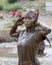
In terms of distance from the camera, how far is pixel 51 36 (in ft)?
27.5

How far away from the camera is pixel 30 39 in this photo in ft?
10.7

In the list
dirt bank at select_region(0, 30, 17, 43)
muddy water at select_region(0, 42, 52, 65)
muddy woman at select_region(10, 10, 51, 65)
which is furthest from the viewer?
dirt bank at select_region(0, 30, 17, 43)

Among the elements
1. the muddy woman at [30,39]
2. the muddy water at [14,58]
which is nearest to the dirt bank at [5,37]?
the muddy water at [14,58]

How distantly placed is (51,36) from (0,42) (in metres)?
1.69

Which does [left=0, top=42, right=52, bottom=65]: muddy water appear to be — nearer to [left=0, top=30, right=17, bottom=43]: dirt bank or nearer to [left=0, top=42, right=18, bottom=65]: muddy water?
[left=0, top=42, right=18, bottom=65]: muddy water

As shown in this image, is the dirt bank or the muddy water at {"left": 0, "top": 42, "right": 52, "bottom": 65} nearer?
the muddy water at {"left": 0, "top": 42, "right": 52, "bottom": 65}

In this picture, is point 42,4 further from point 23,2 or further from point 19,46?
point 19,46

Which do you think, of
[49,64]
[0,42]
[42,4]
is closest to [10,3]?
[42,4]

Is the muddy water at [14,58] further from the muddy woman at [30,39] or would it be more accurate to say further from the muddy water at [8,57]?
the muddy woman at [30,39]

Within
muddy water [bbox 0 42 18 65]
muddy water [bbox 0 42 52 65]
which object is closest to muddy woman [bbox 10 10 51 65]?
muddy water [bbox 0 42 52 65]

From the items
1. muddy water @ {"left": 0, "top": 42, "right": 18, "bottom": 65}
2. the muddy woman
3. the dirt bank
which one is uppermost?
the muddy woman

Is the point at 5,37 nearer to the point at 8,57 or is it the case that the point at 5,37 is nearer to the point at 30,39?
the point at 8,57

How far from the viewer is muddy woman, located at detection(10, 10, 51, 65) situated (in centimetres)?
322

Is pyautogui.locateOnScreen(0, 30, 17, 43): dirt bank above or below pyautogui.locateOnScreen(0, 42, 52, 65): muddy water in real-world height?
below
